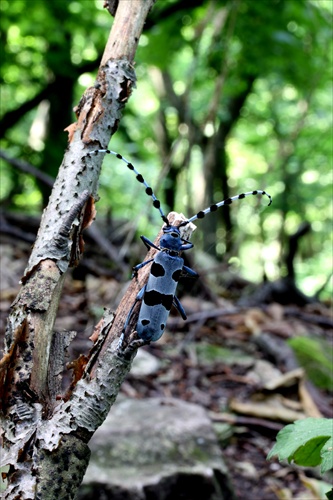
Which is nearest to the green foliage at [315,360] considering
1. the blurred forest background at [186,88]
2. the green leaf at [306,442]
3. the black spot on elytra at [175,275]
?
the blurred forest background at [186,88]

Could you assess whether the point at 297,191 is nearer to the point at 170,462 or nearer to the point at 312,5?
the point at 312,5

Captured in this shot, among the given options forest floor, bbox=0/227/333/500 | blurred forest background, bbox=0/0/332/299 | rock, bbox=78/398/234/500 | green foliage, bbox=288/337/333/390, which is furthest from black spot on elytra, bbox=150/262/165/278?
green foliage, bbox=288/337/333/390

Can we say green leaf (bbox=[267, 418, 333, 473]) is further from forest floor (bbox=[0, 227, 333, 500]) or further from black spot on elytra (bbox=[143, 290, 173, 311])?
forest floor (bbox=[0, 227, 333, 500])

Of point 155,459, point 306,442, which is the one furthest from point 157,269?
point 155,459

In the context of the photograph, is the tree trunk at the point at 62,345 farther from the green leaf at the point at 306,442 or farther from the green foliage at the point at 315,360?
the green foliage at the point at 315,360

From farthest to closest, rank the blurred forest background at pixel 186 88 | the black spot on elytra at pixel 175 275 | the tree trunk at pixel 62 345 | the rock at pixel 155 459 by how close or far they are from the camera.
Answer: the blurred forest background at pixel 186 88 < the rock at pixel 155 459 < the black spot on elytra at pixel 175 275 < the tree trunk at pixel 62 345

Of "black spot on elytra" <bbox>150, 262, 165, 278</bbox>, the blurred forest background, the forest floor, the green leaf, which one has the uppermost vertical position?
the blurred forest background
